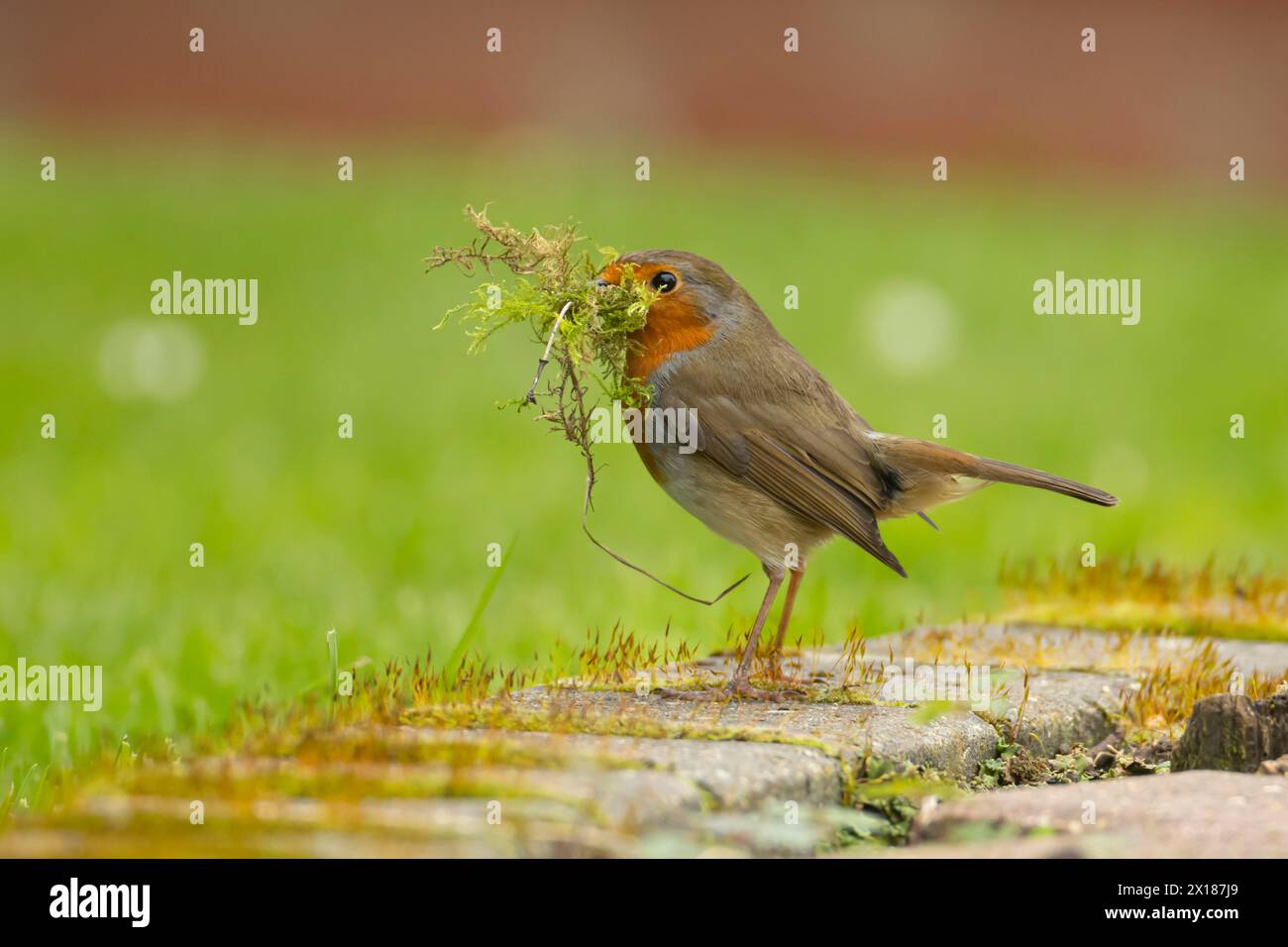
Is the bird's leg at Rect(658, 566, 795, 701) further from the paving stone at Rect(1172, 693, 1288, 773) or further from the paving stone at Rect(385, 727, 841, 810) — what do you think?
the paving stone at Rect(1172, 693, 1288, 773)

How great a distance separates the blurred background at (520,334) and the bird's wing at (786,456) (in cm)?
77

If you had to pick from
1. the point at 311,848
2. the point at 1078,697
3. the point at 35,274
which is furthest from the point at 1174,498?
the point at 35,274

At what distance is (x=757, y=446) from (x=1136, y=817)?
1539 millimetres

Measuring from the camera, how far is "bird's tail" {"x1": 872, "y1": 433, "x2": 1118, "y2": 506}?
14.0ft

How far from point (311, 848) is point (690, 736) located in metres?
0.99

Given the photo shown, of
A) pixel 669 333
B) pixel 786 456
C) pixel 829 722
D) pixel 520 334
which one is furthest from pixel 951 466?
pixel 520 334

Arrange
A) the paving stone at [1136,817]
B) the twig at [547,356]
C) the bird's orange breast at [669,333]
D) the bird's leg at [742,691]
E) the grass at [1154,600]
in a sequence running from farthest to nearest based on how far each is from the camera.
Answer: the grass at [1154,600] < the bird's orange breast at [669,333] < the bird's leg at [742,691] < the twig at [547,356] < the paving stone at [1136,817]

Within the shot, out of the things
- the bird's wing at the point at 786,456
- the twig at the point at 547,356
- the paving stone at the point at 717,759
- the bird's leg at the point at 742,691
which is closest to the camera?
the paving stone at the point at 717,759

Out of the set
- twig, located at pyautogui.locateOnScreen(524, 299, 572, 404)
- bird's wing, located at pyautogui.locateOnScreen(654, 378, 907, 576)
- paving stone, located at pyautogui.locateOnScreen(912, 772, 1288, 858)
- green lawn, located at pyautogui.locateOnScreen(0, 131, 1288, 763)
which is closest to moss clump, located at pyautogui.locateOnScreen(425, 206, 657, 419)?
twig, located at pyautogui.locateOnScreen(524, 299, 572, 404)

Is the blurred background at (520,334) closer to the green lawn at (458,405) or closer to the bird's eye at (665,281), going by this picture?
the green lawn at (458,405)

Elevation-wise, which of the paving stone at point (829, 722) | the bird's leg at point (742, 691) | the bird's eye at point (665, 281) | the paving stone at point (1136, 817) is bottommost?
the paving stone at point (1136, 817)

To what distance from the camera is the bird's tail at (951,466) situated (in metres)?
4.26

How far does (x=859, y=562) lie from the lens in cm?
753

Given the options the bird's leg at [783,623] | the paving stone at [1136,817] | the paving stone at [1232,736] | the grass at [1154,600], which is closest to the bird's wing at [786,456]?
the bird's leg at [783,623]
